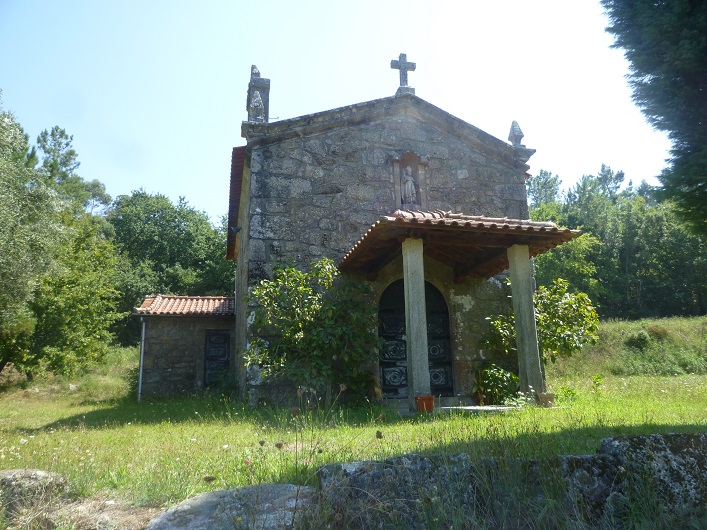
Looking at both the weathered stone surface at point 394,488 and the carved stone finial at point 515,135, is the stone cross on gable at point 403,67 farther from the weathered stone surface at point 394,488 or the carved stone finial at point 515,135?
the weathered stone surface at point 394,488

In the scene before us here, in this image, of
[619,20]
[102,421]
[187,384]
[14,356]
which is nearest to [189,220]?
[14,356]

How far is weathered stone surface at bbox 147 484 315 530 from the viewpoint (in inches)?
102

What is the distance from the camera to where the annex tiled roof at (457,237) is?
6836mm

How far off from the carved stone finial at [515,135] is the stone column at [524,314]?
3.75m

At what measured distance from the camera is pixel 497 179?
1019 centimetres

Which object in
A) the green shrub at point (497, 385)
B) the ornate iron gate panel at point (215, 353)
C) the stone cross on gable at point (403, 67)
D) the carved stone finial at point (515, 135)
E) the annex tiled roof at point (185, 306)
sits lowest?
the green shrub at point (497, 385)

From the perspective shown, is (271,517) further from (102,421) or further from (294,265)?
(102,421)

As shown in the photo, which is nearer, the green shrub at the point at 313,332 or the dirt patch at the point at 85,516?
the dirt patch at the point at 85,516

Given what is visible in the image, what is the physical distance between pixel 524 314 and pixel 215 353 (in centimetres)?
890

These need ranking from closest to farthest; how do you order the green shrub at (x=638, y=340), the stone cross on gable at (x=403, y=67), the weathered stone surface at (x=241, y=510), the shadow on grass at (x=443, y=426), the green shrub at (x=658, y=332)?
1. the weathered stone surface at (x=241, y=510)
2. the shadow on grass at (x=443, y=426)
3. the stone cross on gable at (x=403, y=67)
4. the green shrub at (x=638, y=340)
5. the green shrub at (x=658, y=332)

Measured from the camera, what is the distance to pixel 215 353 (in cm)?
1374

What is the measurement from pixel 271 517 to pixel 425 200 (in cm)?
767

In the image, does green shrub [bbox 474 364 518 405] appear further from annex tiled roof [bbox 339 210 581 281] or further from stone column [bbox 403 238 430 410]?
stone column [bbox 403 238 430 410]

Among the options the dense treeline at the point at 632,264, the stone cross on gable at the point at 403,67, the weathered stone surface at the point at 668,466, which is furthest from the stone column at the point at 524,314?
the dense treeline at the point at 632,264
